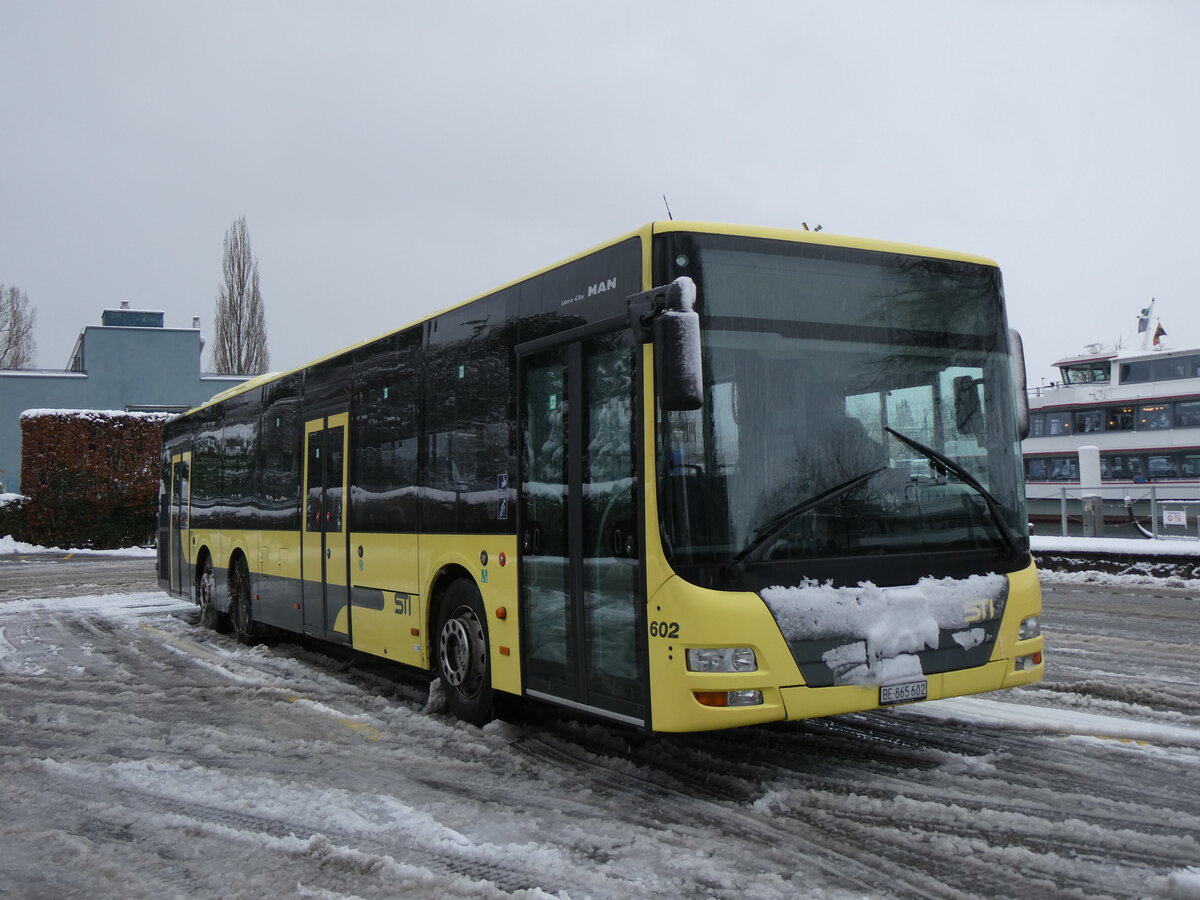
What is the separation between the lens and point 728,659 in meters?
5.02

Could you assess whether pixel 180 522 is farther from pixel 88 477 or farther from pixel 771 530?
pixel 88 477

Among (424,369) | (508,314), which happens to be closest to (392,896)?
(508,314)

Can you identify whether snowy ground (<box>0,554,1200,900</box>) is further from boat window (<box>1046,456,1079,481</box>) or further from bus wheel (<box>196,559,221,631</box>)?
boat window (<box>1046,456,1079,481</box>)

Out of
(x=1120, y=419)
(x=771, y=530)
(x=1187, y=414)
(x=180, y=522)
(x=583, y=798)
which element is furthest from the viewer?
(x=1120, y=419)

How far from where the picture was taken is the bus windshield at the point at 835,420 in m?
5.19

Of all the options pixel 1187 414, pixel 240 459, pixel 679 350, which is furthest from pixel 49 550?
pixel 1187 414

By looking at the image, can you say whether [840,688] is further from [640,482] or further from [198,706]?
[198,706]

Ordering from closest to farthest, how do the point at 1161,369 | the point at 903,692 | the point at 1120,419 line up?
the point at 903,692
the point at 1161,369
the point at 1120,419

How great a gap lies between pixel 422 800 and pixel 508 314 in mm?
3072

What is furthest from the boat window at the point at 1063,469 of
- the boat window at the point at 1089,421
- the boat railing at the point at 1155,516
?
the boat railing at the point at 1155,516

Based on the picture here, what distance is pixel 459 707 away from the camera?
23.9 ft

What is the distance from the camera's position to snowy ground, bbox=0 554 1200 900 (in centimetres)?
427

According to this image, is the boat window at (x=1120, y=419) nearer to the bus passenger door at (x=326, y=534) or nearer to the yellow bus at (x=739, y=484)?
the bus passenger door at (x=326, y=534)

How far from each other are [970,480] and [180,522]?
473 inches
